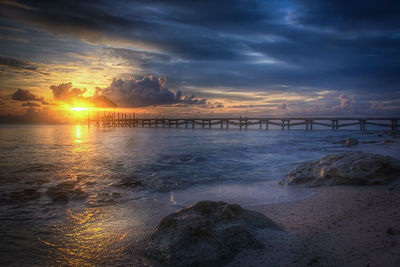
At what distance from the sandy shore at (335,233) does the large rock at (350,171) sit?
26.6 inches

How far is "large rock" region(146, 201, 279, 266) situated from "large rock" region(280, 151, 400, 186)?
2889 millimetres

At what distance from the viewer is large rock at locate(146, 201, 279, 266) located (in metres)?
2.07

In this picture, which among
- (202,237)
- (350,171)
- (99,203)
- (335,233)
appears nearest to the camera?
(202,237)

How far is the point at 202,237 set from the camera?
217cm

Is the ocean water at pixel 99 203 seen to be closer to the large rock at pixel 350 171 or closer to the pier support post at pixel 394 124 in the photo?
the large rock at pixel 350 171

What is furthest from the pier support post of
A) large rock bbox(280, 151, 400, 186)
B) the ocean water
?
large rock bbox(280, 151, 400, 186)

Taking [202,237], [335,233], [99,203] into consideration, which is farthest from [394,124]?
[202,237]

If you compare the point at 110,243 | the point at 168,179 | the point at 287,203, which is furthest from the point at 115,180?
the point at 287,203

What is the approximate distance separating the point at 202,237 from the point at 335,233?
1.50 m

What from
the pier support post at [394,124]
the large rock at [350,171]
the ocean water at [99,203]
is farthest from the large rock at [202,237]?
the pier support post at [394,124]

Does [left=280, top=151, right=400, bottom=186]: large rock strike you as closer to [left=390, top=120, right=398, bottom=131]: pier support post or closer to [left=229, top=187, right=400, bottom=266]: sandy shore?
[left=229, top=187, right=400, bottom=266]: sandy shore

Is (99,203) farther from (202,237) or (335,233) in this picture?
(335,233)

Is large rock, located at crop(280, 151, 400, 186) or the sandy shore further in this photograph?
large rock, located at crop(280, 151, 400, 186)

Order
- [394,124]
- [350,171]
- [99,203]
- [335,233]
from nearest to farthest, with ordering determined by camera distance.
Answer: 1. [335,233]
2. [99,203]
3. [350,171]
4. [394,124]
